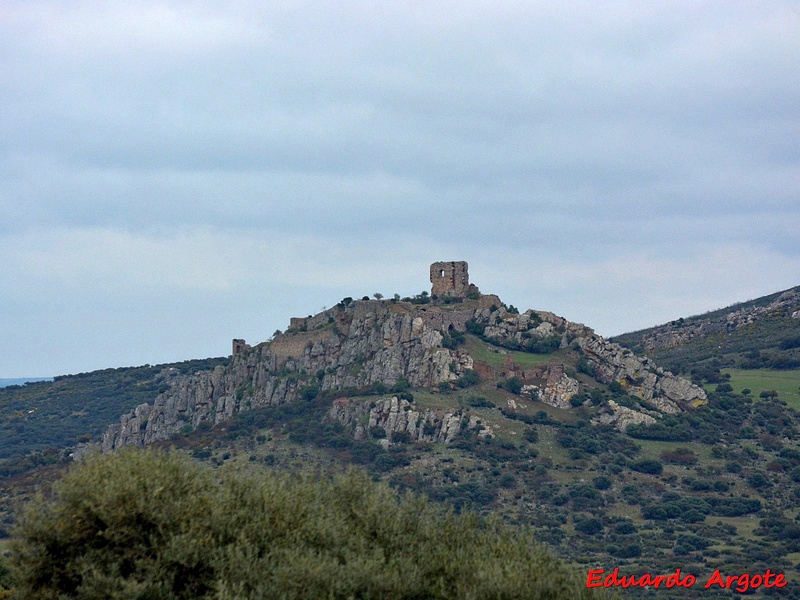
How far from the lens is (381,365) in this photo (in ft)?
311

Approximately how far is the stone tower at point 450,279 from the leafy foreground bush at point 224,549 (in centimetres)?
7357

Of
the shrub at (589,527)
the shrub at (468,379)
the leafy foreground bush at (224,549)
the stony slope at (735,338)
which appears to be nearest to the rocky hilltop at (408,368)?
the shrub at (468,379)

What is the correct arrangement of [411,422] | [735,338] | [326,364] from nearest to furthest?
[411,422] < [326,364] < [735,338]

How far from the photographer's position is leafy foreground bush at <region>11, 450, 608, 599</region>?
26.1m

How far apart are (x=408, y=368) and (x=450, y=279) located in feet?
42.3

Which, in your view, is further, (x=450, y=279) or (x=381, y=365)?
(x=450, y=279)

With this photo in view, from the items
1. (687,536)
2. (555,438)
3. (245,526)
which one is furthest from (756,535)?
(245,526)

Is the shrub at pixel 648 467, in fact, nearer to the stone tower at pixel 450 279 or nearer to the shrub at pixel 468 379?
the shrub at pixel 468 379

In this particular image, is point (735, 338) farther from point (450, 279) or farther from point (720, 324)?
point (450, 279)

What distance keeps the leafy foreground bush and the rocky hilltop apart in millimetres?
57873

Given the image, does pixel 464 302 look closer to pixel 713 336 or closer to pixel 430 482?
pixel 430 482

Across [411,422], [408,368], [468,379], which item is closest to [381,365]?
[408,368]

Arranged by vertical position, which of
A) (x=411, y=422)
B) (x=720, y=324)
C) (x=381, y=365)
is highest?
(x=720, y=324)

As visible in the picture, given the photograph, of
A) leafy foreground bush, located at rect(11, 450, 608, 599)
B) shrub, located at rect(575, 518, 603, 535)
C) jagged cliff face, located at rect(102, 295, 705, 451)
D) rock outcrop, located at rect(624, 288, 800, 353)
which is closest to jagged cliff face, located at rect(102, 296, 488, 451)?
jagged cliff face, located at rect(102, 295, 705, 451)
